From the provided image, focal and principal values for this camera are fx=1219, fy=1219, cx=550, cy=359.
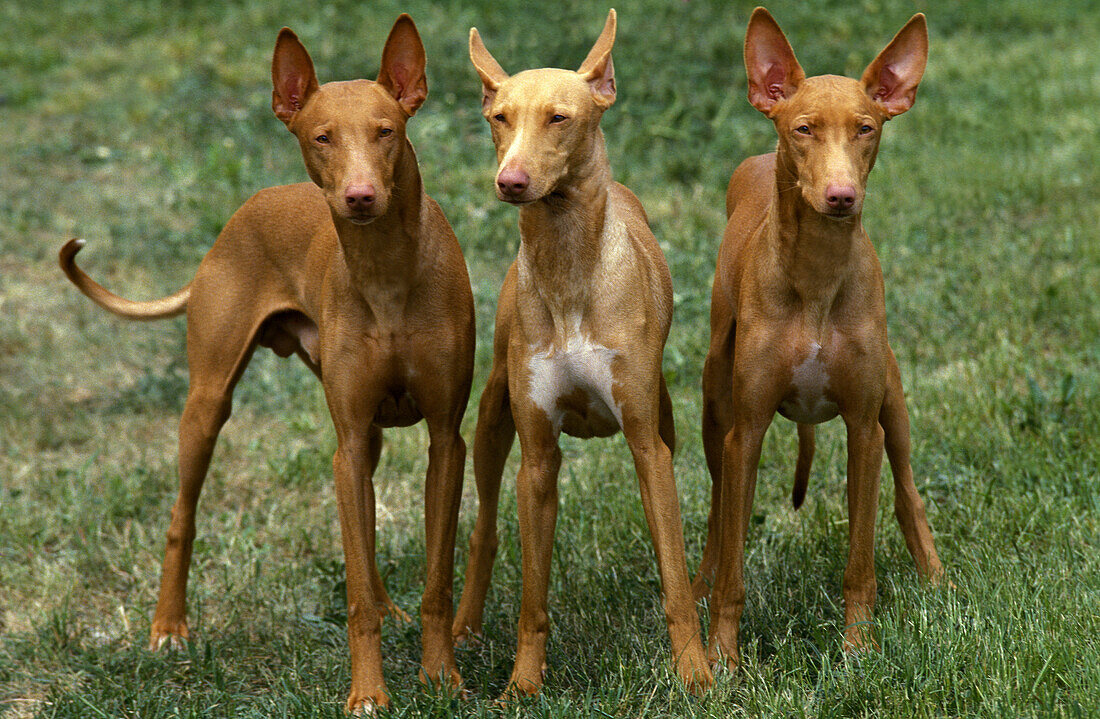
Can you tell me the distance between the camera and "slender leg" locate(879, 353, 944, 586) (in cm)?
474

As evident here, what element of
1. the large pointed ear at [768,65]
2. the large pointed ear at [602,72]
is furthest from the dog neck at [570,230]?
the large pointed ear at [768,65]

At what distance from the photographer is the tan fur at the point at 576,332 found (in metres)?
3.99

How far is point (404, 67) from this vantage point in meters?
4.46

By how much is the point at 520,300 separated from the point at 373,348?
2.01 ft

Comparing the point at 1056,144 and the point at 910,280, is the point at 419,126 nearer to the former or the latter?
the point at 910,280

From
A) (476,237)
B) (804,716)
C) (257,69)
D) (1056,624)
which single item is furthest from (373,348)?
(257,69)

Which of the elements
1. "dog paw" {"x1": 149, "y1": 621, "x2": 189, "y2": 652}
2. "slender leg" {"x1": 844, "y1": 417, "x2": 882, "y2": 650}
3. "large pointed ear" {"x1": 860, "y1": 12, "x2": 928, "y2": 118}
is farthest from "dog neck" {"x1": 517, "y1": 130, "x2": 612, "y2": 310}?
"dog paw" {"x1": 149, "y1": 621, "x2": 189, "y2": 652}

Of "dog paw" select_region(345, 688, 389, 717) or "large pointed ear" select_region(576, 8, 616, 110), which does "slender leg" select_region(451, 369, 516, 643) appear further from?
"large pointed ear" select_region(576, 8, 616, 110)

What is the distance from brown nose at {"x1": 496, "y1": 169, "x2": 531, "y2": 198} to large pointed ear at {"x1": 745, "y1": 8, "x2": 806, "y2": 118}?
1028 millimetres

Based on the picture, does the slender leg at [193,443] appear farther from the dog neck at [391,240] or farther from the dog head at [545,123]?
the dog head at [545,123]

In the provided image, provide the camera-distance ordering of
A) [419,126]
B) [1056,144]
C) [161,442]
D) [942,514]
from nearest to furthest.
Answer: [942,514], [161,442], [1056,144], [419,126]

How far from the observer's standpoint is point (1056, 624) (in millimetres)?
4016

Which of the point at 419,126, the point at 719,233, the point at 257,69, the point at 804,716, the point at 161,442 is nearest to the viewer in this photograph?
the point at 804,716

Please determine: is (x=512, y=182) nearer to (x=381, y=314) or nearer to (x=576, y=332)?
(x=576, y=332)
